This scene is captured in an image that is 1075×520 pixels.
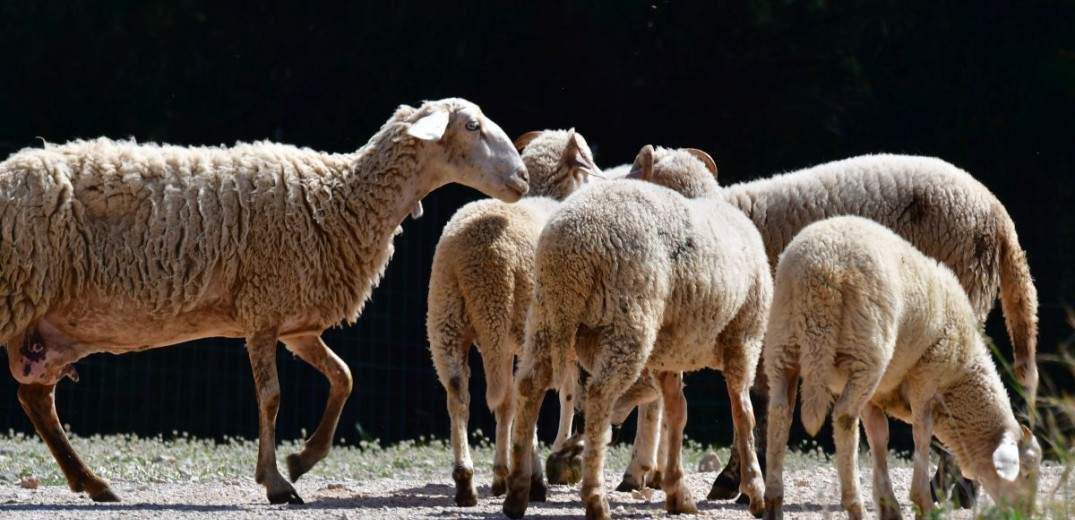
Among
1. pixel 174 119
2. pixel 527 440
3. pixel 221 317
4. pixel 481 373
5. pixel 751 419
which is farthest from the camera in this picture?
pixel 174 119

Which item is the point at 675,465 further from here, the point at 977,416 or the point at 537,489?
the point at 977,416

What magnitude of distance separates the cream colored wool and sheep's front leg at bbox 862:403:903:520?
60.3 inches

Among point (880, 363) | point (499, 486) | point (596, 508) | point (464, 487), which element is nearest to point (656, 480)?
point (499, 486)

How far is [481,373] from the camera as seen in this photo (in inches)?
508

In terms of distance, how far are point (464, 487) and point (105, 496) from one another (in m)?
1.64

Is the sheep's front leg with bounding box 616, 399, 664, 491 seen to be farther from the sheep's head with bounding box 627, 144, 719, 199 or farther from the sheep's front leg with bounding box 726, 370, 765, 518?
the sheep's head with bounding box 627, 144, 719, 199

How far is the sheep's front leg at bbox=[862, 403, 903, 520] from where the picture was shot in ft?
20.6

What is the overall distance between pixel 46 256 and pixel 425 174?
1832 millimetres

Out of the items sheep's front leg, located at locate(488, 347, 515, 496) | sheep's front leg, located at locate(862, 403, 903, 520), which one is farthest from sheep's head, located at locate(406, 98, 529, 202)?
sheep's front leg, located at locate(862, 403, 903, 520)

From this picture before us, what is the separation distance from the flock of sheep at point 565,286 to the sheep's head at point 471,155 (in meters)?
0.01

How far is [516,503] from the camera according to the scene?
655 centimetres

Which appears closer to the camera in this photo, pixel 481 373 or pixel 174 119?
pixel 481 373

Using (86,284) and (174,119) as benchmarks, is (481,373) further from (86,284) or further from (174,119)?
(86,284)

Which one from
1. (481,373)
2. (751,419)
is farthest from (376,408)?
(751,419)
